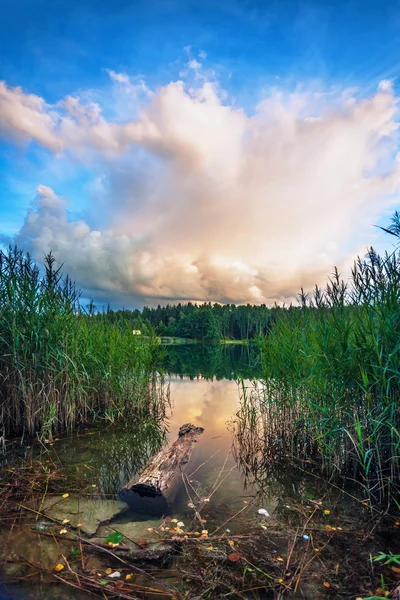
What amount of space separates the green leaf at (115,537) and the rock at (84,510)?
24cm

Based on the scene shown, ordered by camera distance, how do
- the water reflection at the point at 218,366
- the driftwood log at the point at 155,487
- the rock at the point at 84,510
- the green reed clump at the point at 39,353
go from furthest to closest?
1. the water reflection at the point at 218,366
2. the green reed clump at the point at 39,353
3. the driftwood log at the point at 155,487
4. the rock at the point at 84,510

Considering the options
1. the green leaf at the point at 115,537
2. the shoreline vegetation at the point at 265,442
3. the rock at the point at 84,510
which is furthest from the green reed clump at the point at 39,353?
the green leaf at the point at 115,537

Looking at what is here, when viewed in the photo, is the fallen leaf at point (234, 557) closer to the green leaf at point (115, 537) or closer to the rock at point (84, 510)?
the green leaf at point (115, 537)

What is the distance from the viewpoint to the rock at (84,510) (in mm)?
4094

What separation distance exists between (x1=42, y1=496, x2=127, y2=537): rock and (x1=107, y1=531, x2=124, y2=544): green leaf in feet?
0.80

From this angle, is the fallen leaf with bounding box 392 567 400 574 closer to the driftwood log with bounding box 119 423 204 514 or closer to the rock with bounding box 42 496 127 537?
the driftwood log with bounding box 119 423 204 514

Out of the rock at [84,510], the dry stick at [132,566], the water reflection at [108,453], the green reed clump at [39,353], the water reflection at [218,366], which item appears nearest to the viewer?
the dry stick at [132,566]

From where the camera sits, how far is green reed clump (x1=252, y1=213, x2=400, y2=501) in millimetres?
4613

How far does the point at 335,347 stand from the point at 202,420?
5930mm

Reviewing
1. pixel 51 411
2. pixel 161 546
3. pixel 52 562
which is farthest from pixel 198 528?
pixel 51 411

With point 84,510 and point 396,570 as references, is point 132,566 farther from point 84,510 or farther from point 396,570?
point 396,570

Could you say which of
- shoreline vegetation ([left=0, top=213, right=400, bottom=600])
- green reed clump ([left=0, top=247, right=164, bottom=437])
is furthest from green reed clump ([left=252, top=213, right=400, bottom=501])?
green reed clump ([left=0, top=247, right=164, bottom=437])

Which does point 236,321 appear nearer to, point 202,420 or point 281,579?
point 202,420

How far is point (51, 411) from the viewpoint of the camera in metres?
6.78
